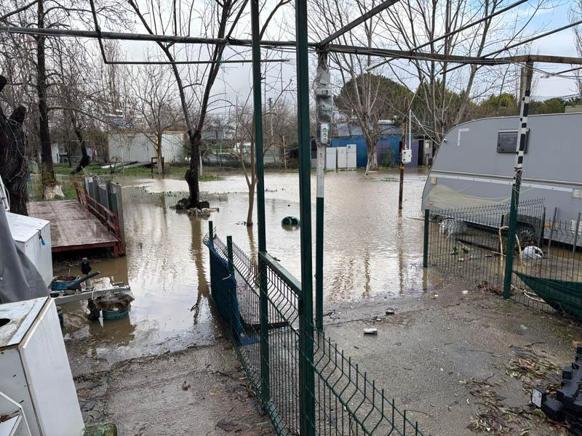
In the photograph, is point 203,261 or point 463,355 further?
point 203,261

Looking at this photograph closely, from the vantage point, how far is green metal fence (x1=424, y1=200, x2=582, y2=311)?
7.32 metres

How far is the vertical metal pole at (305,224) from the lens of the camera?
2.45m

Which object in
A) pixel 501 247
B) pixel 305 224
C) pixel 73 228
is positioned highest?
pixel 305 224

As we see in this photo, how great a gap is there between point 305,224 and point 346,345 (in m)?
2.61

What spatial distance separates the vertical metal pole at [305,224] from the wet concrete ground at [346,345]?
95 cm

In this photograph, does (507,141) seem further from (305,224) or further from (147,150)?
(147,150)

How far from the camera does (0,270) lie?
12.8 ft

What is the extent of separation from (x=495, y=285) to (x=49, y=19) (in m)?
11.7

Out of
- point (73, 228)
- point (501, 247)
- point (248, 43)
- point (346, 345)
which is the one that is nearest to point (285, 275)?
point (346, 345)

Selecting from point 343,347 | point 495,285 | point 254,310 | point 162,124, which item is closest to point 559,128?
point 495,285

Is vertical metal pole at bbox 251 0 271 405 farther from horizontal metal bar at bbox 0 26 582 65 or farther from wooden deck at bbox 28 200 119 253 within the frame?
wooden deck at bbox 28 200 119 253

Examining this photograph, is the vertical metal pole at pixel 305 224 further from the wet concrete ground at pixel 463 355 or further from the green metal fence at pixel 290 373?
the wet concrete ground at pixel 463 355

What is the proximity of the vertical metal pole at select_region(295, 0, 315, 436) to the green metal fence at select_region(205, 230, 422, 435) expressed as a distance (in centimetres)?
1

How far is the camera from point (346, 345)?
4.79 m
